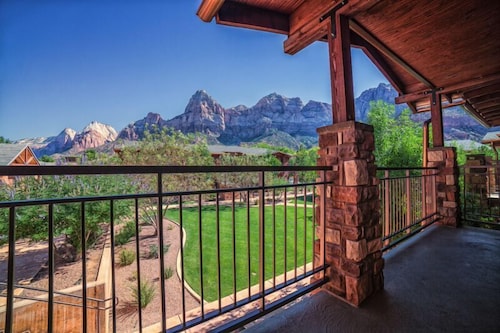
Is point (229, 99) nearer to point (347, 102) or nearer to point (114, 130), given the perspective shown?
point (114, 130)

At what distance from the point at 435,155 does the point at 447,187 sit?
619mm

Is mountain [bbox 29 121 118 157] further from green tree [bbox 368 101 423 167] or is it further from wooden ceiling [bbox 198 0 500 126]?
wooden ceiling [bbox 198 0 500 126]

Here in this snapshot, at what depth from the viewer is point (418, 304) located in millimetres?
1856

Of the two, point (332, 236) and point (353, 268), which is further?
point (332, 236)

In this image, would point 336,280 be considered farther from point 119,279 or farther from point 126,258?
point 126,258

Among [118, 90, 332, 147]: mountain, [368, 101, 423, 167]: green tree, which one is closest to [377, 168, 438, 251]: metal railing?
[368, 101, 423, 167]: green tree

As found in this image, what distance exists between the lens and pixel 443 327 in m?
1.59

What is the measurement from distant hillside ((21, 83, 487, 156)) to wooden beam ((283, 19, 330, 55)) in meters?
46.5

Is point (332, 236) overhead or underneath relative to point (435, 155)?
underneath

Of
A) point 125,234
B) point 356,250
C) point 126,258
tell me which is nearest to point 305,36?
point 356,250

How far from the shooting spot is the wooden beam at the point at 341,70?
7.00 ft

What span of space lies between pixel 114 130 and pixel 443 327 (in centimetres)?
6017

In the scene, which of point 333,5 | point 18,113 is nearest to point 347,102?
point 333,5

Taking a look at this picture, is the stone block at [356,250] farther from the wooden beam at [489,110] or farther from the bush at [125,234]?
the bush at [125,234]
